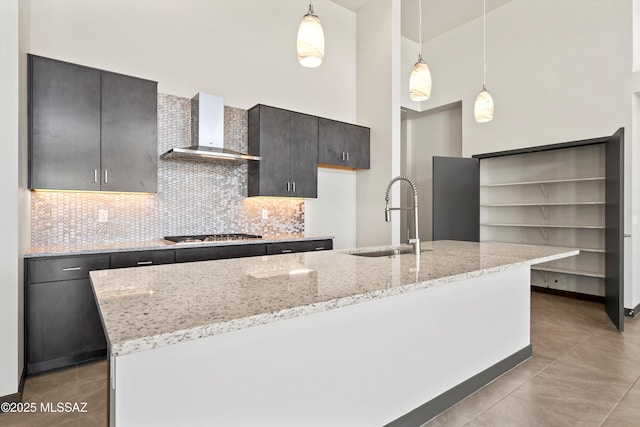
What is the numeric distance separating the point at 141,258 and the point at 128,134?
113cm

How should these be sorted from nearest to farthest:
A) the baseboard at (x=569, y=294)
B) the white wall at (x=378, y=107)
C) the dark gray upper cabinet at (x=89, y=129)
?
1. the dark gray upper cabinet at (x=89, y=129)
2. the baseboard at (x=569, y=294)
3. the white wall at (x=378, y=107)

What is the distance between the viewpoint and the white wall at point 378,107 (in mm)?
4910

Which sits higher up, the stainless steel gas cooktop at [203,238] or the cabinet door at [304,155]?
the cabinet door at [304,155]

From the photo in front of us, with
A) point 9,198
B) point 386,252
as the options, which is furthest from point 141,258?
point 386,252

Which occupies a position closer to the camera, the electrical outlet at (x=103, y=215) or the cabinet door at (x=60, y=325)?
the cabinet door at (x=60, y=325)

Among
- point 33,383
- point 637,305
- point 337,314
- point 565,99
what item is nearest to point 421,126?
point 565,99

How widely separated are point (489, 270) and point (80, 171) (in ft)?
10.4

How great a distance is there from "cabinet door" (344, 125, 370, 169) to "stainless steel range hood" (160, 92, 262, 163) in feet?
5.53

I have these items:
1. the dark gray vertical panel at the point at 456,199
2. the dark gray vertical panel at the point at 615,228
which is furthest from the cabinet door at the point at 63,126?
the dark gray vertical panel at the point at 615,228

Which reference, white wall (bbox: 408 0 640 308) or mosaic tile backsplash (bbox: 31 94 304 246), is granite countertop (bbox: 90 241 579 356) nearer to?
mosaic tile backsplash (bbox: 31 94 304 246)

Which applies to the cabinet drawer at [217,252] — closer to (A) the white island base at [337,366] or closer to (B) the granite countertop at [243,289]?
(B) the granite countertop at [243,289]

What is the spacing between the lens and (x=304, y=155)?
4.45 m

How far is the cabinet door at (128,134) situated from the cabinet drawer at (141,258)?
1.99 feet

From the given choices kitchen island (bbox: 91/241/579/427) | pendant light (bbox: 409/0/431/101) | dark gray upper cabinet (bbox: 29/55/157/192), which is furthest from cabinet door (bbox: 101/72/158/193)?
pendant light (bbox: 409/0/431/101)
